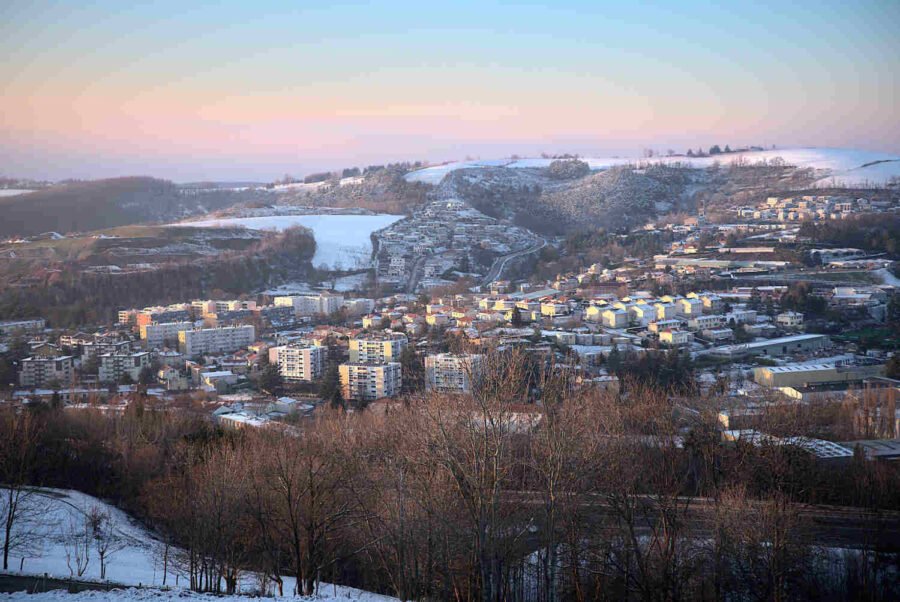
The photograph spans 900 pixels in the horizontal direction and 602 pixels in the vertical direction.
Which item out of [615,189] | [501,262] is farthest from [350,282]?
[615,189]

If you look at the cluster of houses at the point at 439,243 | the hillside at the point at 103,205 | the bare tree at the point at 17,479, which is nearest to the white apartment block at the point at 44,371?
the bare tree at the point at 17,479

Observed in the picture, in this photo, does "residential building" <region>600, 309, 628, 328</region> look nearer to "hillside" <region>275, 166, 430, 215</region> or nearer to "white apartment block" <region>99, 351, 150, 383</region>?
"white apartment block" <region>99, 351, 150, 383</region>

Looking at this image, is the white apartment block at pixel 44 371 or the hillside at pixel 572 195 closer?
the white apartment block at pixel 44 371

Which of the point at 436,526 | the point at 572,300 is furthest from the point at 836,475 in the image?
the point at 572,300

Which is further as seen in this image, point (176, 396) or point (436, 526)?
point (176, 396)

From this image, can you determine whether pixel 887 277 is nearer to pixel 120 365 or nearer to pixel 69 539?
pixel 120 365

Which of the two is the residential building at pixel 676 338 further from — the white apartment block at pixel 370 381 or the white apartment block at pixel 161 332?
the white apartment block at pixel 161 332

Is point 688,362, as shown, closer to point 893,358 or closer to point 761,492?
point 893,358
